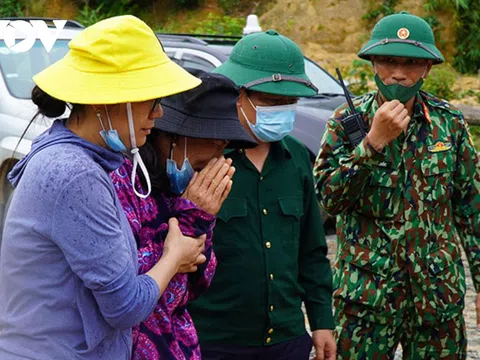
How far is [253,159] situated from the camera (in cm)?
363

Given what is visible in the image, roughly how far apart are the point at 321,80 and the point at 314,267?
6.34 metres

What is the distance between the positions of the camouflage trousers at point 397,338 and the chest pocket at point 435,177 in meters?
0.49

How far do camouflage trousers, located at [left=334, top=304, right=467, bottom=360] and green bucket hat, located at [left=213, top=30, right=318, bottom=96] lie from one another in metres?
1.03

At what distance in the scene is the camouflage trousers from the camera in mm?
3918

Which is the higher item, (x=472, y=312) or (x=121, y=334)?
(x=121, y=334)

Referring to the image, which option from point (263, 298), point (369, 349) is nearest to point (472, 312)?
point (369, 349)

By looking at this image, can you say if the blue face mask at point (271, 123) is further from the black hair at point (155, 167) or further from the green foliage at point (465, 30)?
the green foliage at point (465, 30)

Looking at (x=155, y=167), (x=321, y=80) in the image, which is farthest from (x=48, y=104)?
(x=321, y=80)

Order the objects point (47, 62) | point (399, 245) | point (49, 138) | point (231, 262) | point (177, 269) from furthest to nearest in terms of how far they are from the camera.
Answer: point (47, 62) → point (399, 245) → point (231, 262) → point (177, 269) → point (49, 138)

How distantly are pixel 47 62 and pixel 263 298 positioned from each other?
4.95 metres

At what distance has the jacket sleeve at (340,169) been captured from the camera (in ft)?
12.2

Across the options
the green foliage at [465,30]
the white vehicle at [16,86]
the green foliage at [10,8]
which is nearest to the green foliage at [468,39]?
the green foliage at [465,30]

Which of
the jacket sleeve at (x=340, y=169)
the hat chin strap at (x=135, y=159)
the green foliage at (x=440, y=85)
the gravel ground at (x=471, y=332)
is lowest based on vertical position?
the gravel ground at (x=471, y=332)

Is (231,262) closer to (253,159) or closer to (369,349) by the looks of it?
(253,159)
